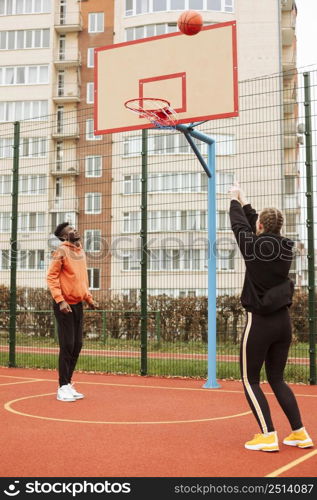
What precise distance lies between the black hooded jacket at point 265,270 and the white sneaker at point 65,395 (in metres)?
3.04

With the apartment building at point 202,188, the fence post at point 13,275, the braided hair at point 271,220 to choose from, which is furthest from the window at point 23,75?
the braided hair at point 271,220

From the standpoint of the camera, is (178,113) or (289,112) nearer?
(178,113)

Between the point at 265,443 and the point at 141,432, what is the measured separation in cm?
119

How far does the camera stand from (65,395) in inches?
268

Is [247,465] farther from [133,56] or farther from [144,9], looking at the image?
[144,9]

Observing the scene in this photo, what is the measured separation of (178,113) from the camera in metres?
8.61

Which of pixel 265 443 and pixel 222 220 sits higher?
pixel 222 220

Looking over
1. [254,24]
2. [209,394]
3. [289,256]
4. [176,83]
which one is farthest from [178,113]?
[254,24]

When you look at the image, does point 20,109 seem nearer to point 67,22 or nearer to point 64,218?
point 67,22

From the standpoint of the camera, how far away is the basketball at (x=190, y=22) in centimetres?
830

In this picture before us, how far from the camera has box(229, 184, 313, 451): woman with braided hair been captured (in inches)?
174

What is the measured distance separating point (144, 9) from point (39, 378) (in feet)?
86.3

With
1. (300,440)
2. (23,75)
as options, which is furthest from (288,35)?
(300,440)
